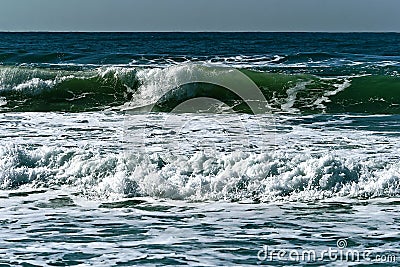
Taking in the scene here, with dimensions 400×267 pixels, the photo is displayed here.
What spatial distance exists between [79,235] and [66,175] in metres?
2.60

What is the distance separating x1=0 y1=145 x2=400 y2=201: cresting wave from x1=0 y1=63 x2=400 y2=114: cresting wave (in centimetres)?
723

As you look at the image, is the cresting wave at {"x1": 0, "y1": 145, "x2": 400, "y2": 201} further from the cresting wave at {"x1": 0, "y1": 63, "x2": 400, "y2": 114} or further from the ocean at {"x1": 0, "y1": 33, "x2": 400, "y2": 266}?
the cresting wave at {"x1": 0, "y1": 63, "x2": 400, "y2": 114}

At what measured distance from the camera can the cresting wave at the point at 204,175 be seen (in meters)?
8.05

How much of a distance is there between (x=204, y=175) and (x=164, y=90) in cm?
1048

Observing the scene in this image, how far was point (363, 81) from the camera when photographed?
63.6 ft

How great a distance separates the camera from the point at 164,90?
Answer: 18.9 metres

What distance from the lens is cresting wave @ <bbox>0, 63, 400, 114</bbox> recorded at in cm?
1709

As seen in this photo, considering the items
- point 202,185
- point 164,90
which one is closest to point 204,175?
point 202,185

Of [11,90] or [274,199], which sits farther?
[11,90]

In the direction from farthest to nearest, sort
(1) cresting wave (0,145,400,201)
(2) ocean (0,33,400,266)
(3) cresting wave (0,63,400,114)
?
1. (3) cresting wave (0,63,400,114)
2. (1) cresting wave (0,145,400,201)
3. (2) ocean (0,33,400,266)

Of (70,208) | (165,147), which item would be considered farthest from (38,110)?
(70,208)

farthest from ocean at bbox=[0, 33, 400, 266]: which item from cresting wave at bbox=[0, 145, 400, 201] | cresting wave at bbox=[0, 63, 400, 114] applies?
cresting wave at bbox=[0, 63, 400, 114]

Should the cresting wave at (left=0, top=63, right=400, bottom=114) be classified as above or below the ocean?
above

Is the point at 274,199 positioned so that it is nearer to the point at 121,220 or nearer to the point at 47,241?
the point at 121,220
